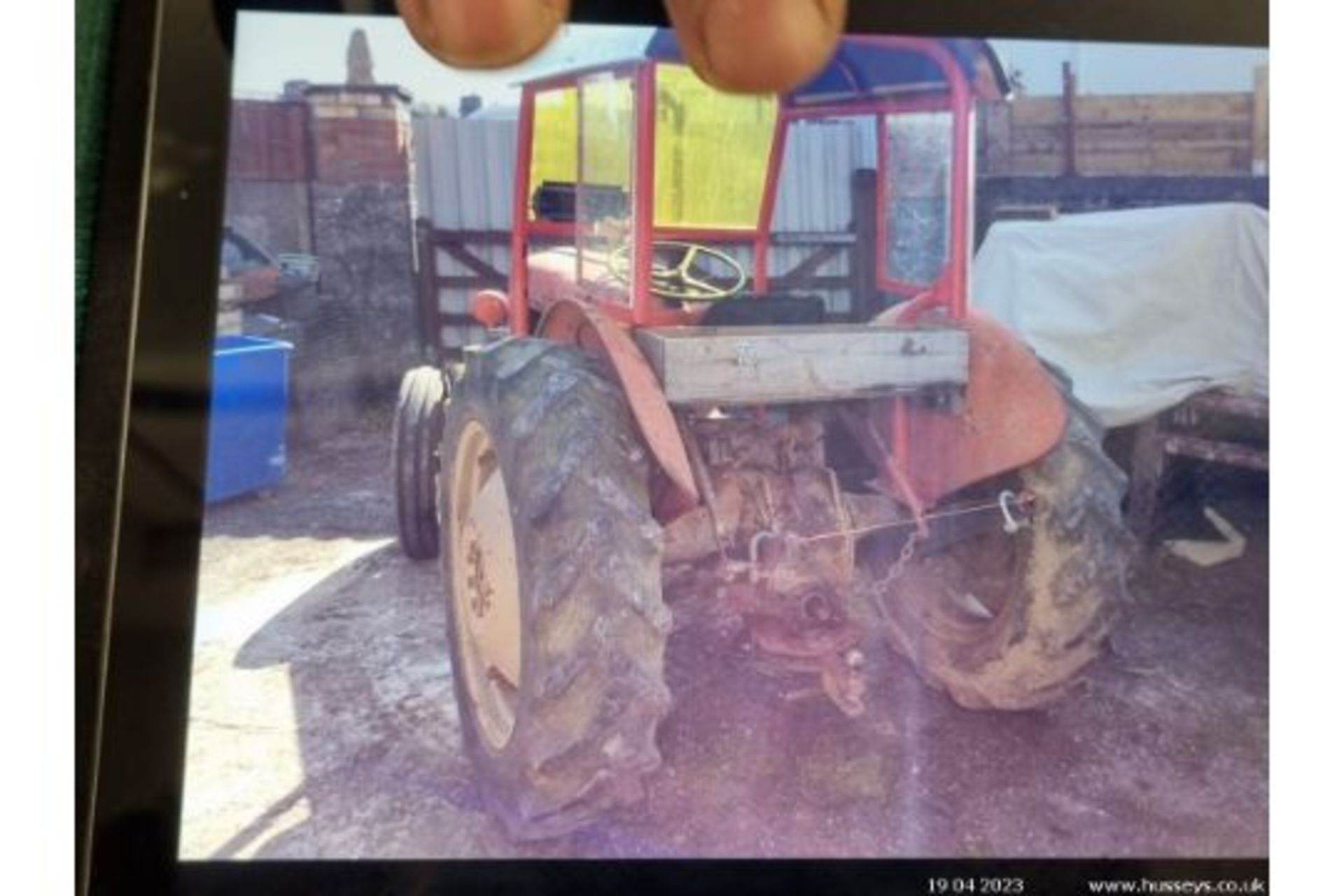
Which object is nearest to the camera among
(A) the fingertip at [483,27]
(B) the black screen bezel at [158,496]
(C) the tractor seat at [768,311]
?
(A) the fingertip at [483,27]

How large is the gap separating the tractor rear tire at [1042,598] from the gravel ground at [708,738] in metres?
0.02

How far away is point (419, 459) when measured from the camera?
2.21 feet

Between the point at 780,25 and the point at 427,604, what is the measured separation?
47cm

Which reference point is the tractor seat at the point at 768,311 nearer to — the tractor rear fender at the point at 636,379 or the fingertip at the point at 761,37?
the tractor rear fender at the point at 636,379

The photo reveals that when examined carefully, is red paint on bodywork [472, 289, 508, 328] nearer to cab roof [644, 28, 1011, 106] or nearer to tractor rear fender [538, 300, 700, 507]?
tractor rear fender [538, 300, 700, 507]

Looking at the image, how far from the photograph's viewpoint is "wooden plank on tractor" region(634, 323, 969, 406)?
26.4 inches

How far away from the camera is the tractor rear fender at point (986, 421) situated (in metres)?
0.70

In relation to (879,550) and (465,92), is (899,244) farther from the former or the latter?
(465,92)

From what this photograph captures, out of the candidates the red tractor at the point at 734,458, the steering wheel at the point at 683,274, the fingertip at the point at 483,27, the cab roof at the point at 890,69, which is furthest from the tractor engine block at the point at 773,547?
the fingertip at the point at 483,27

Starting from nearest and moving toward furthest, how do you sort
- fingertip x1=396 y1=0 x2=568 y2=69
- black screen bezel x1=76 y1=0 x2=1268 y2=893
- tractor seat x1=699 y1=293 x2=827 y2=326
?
Result: fingertip x1=396 y1=0 x2=568 y2=69 → black screen bezel x1=76 y1=0 x2=1268 y2=893 → tractor seat x1=699 y1=293 x2=827 y2=326

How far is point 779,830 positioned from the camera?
0.62 meters

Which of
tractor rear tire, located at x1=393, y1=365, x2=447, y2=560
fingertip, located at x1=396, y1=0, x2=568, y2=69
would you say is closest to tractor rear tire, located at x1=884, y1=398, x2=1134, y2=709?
tractor rear tire, located at x1=393, y1=365, x2=447, y2=560

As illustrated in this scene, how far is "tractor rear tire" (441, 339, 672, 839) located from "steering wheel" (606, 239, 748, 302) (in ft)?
0.42
